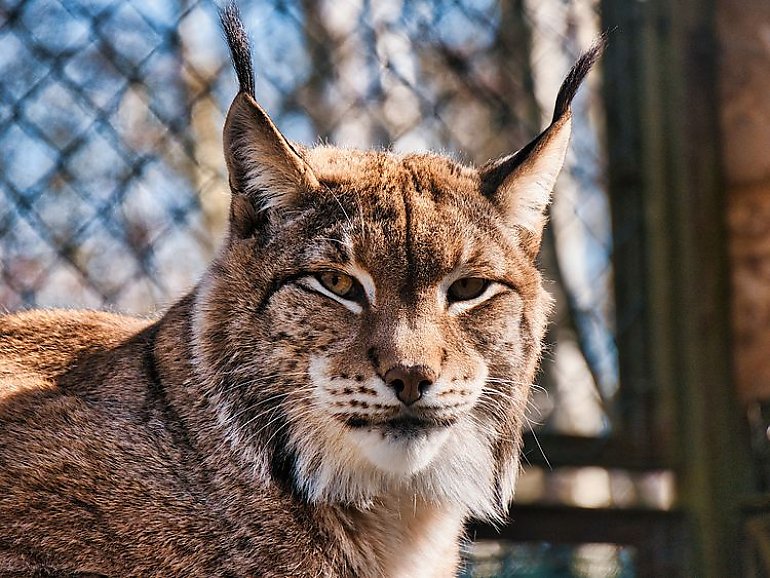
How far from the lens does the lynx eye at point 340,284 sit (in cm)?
312

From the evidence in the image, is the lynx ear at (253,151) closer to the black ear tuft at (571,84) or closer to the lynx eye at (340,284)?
the lynx eye at (340,284)

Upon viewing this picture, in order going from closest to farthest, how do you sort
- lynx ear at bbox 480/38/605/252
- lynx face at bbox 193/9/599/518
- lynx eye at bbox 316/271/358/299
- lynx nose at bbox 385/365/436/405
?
lynx nose at bbox 385/365/436/405, lynx face at bbox 193/9/599/518, lynx eye at bbox 316/271/358/299, lynx ear at bbox 480/38/605/252

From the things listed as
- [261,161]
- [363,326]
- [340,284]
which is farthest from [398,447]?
[261,161]

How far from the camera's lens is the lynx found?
296cm

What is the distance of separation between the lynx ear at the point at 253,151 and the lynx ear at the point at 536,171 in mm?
576

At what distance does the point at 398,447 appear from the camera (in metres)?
2.95

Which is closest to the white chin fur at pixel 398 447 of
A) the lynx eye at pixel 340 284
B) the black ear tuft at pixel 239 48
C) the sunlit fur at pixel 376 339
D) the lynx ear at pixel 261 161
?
the sunlit fur at pixel 376 339

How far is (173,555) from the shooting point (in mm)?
2969

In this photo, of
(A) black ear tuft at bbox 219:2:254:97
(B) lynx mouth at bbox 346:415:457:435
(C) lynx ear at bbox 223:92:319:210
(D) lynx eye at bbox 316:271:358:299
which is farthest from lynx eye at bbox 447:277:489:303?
(A) black ear tuft at bbox 219:2:254:97

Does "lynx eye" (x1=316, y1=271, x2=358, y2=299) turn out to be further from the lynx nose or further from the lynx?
the lynx nose

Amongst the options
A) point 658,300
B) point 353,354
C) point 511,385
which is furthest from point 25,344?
point 658,300

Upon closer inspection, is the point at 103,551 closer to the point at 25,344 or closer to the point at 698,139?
the point at 25,344

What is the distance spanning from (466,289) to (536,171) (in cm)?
50

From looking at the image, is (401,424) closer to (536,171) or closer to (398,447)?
(398,447)
